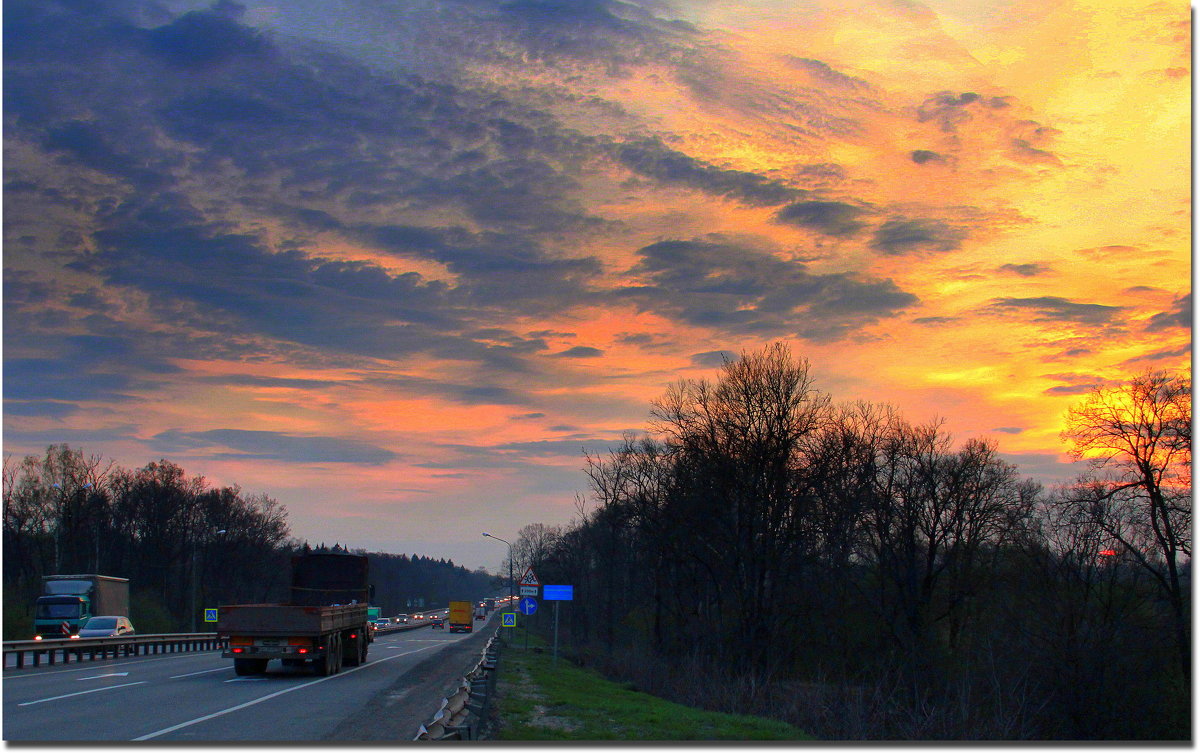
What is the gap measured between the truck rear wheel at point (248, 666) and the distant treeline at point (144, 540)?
3003 cm

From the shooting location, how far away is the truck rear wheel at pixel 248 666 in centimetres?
2572

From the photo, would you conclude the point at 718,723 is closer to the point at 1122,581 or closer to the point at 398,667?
the point at 398,667

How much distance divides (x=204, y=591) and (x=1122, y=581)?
78.9 metres

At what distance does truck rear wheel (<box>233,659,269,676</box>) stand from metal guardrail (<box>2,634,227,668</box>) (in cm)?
105

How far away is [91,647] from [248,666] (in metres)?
13.4

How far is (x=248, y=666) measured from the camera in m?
25.9

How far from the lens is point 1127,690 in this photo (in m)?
36.3

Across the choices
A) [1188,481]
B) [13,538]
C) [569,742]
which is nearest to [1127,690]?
[1188,481]

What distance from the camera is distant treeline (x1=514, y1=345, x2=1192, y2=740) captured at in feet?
105

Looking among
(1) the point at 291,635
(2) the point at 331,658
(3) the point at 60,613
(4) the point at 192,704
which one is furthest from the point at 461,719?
(3) the point at 60,613

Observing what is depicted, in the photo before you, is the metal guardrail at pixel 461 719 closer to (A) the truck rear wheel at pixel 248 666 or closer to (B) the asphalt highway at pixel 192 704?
(B) the asphalt highway at pixel 192 704

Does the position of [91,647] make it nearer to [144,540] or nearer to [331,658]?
[331,658]

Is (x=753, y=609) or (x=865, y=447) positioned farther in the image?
(x=865, y=447)

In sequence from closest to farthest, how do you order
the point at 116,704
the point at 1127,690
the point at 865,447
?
the point at 116,704 → the point at 1127,690 → the point at 865,447
